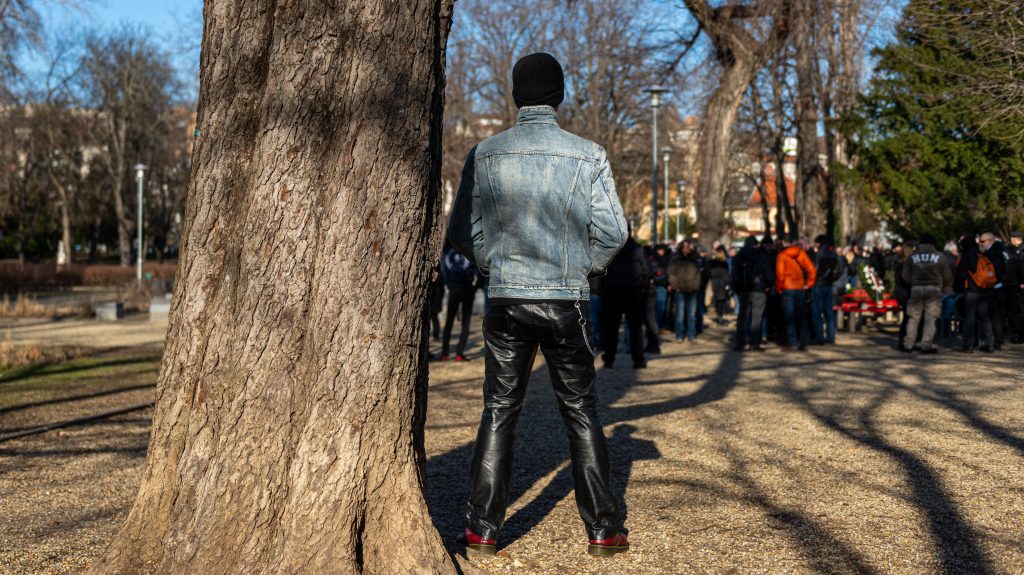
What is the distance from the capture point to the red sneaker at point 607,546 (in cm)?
459

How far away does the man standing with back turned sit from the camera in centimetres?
440

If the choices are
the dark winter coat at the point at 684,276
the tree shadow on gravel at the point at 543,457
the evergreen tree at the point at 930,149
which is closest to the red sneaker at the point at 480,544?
the tree shadow on gravel at the point at 543,457

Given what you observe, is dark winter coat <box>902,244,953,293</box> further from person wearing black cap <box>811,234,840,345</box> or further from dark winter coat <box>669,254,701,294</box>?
dark winter coat <box>669,254,701,294</box>

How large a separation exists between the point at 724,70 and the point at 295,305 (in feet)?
66.1

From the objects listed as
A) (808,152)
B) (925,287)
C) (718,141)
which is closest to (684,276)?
(925,287)

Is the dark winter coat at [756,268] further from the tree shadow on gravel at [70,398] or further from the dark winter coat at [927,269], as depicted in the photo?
the tree shadow on gravel at [70,398]

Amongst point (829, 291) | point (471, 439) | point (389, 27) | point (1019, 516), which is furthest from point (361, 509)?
point (829, 291)

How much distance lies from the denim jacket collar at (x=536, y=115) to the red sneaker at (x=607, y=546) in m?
1.77

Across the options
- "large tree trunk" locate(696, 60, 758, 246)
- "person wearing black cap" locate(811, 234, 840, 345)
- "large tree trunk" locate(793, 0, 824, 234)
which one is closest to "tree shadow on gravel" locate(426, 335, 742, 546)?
"person wearing black cap" locate(811, 234, 840, 345)

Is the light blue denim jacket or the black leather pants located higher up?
the light blue denim jacket

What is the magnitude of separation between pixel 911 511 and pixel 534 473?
7.21 feet

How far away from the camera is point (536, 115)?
14.9ft

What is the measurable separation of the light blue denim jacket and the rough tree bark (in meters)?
17.8

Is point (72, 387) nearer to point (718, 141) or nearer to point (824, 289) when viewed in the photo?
point (824, 289)
